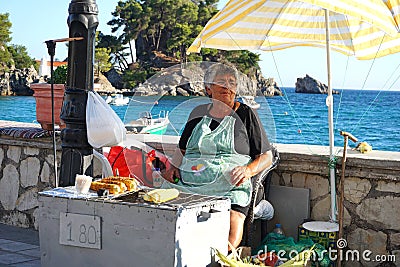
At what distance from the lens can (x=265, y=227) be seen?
181 inches

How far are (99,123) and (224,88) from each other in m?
0.87

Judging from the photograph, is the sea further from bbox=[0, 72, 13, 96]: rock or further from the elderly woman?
bbox=[0, 72, 13, 96]: rock

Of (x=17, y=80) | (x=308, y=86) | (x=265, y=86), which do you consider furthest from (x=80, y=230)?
(x=308, y=86)

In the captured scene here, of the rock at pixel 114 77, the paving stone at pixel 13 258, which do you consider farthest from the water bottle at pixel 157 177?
the rock at pixel 114 77

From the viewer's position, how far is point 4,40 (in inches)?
2990

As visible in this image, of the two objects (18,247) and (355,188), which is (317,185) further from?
(18,247)

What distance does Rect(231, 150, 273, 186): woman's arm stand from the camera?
4102 mm

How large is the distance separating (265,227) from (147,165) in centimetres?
95

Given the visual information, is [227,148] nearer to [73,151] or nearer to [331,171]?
[331,171]

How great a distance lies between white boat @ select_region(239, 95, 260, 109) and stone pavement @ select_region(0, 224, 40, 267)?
1.82 m

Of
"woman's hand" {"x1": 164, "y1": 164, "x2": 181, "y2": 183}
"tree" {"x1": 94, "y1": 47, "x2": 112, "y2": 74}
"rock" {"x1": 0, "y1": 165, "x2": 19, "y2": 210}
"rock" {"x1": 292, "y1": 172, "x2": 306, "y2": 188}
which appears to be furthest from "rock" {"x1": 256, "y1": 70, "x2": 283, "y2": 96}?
"tree" {"x1": 94, "y1": 47, "x2": 112, "y2": 74}

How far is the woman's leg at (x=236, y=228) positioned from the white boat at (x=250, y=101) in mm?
789

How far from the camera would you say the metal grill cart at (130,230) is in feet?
11.0

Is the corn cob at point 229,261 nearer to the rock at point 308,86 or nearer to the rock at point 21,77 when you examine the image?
the rock at point 21,77
